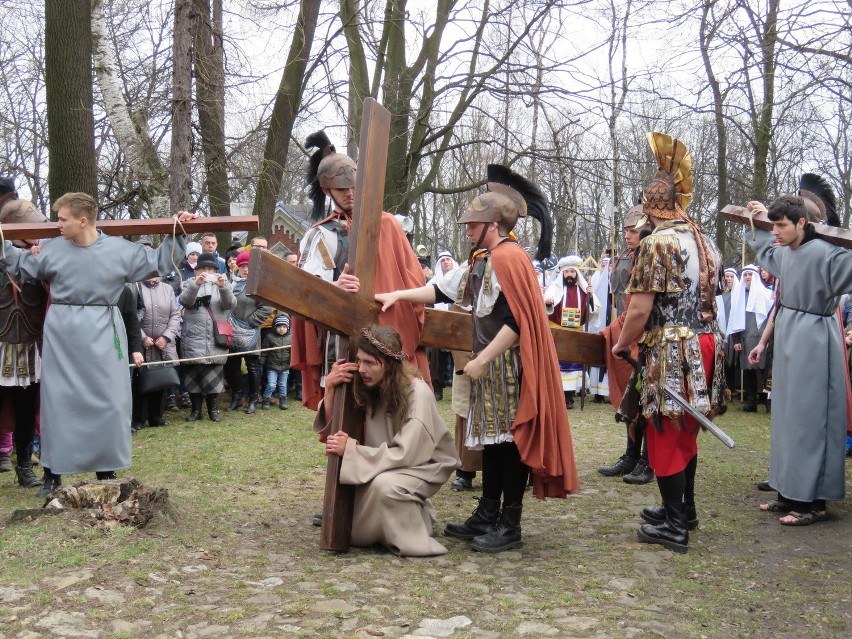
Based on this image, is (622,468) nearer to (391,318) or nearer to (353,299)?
(391,318)

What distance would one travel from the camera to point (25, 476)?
6.75m

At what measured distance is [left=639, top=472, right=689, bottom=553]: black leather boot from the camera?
505 cm

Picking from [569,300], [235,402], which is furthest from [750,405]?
[235,402]

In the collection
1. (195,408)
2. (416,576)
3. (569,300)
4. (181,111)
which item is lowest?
(416,576)

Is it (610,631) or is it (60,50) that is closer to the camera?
(610,631)

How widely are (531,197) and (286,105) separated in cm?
964

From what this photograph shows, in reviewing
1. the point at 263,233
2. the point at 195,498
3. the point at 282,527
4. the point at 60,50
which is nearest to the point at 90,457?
the point at 195,498

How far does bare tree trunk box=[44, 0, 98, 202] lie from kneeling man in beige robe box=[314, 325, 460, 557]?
19.6ft

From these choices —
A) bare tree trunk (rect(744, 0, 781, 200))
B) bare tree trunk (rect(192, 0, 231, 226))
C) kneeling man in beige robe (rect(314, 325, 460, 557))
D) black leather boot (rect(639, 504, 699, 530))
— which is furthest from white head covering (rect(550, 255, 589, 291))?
kneeling man in beige robe (rect(314, 325, 460, 557))

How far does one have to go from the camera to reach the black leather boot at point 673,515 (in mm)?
5051

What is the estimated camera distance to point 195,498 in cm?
612

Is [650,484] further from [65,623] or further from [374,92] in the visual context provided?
[374,92]

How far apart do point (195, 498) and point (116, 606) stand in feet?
7.35

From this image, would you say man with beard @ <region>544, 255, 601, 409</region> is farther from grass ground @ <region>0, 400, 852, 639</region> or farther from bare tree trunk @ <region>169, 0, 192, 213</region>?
grass ground @ <region>0, 400, 852, 639</region>
